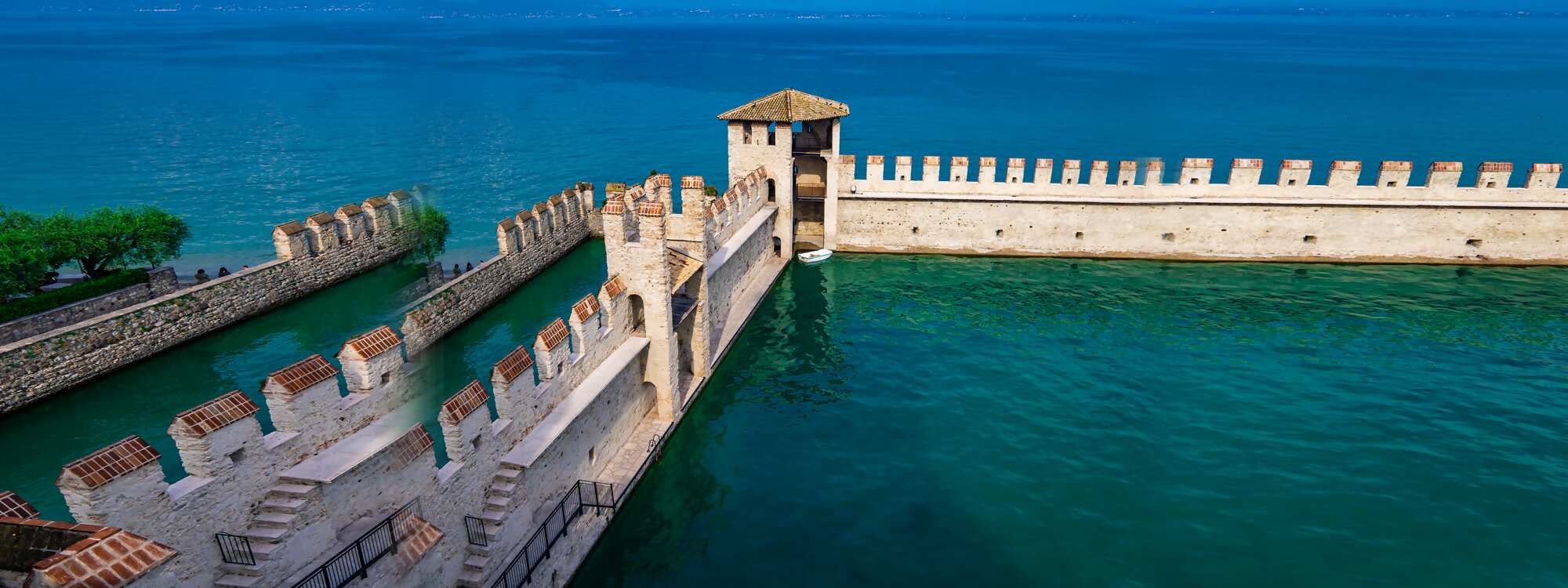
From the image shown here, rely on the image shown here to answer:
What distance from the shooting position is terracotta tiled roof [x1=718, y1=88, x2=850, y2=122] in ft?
67.4

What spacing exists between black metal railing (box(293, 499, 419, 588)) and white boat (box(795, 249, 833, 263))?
16.0m

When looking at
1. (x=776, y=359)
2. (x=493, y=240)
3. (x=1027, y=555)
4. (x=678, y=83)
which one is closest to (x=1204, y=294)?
(x=776, y=359)

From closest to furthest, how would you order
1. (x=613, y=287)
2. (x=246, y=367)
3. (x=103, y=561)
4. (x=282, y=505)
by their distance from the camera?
(x=103, y=561) → (x=282, y=505) → (x=613, y=287) → (x=246, y=367)

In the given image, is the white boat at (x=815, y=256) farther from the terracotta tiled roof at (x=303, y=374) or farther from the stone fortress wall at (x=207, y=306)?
the terracotta tiled roof at (x=303, y=374)

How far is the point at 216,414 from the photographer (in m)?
6.95

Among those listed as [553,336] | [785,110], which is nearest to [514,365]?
[553,336]

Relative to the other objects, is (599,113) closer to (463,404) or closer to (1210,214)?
(1210,214)

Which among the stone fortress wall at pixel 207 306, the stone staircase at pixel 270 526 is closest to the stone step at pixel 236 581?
the stone staircase at pixel 270 526

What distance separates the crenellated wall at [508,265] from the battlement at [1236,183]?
27.8 ft

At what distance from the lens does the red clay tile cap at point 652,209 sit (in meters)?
12.1

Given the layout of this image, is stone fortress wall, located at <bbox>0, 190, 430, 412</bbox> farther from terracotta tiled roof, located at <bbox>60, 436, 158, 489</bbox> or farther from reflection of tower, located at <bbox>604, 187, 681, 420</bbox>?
terracotta tiled roof, located at <bbox>60, 436, 158, 489</bbox>

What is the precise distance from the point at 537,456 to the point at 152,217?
52.3 feet

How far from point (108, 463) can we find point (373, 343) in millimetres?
2779

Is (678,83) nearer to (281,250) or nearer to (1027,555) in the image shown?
(281,250)
